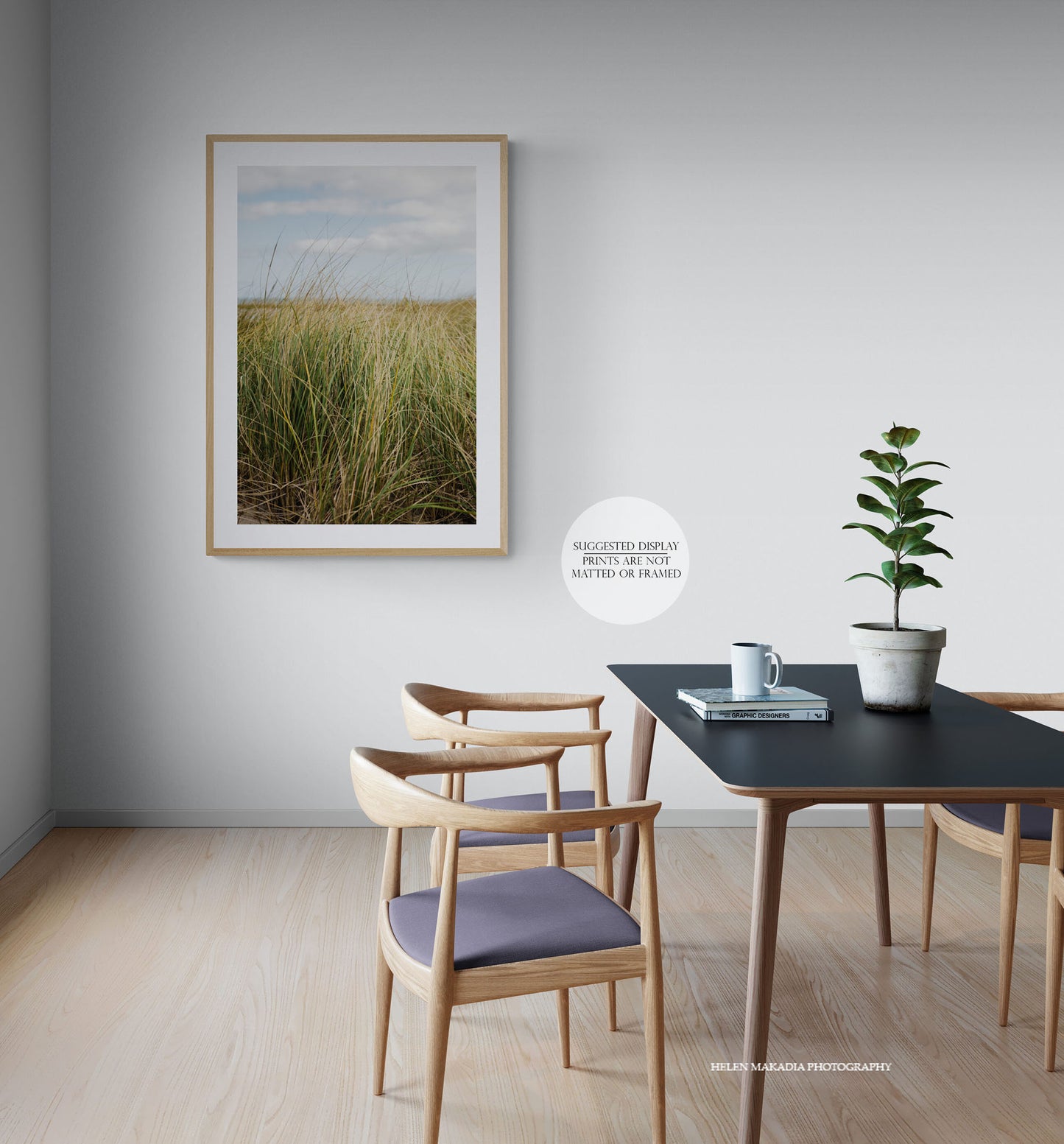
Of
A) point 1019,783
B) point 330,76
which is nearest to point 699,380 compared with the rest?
point 330,76

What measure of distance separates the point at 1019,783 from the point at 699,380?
8.12 ft

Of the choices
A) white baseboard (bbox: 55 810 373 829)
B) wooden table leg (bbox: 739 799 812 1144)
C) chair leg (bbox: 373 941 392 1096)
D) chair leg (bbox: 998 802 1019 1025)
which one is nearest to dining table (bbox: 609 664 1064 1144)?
wooden table leg (bbox: 739 799 812 1144)

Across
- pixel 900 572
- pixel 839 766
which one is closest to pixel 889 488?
pixel 900 572

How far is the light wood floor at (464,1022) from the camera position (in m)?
1.96

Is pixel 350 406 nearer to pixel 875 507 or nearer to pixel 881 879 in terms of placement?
pixel 875 507

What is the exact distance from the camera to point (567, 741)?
225cm

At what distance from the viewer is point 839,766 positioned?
1.70 metres

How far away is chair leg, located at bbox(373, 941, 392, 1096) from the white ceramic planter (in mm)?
1147

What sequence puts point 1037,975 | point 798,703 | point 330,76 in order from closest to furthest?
1. point 798,703
2. point 1037,975
3. point 330,76

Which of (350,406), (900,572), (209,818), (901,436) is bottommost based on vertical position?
(209,818)

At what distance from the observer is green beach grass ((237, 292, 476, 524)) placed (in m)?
3.74

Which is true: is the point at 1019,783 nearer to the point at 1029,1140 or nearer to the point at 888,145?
the point at 1029,1140

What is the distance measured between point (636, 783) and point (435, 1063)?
3.79ft

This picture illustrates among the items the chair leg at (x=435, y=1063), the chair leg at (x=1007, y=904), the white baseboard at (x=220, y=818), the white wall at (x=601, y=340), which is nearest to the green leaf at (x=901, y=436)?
the chair leg at (x=1007, y=904)
